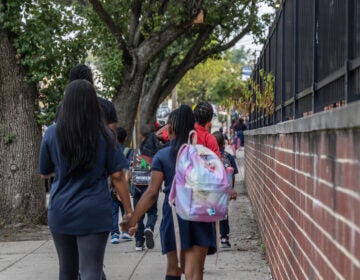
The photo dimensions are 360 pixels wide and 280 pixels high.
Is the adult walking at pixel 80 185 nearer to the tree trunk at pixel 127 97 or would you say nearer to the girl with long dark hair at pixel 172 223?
the girl with long dark hair at pixel 172 223

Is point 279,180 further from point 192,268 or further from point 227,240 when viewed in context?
point 227,240

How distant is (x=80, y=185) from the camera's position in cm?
504

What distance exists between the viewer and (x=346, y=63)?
3.87 metres

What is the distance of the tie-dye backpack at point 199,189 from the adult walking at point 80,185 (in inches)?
20.9

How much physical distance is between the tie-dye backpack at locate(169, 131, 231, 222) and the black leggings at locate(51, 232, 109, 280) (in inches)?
24.0

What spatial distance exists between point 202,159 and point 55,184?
101 cm

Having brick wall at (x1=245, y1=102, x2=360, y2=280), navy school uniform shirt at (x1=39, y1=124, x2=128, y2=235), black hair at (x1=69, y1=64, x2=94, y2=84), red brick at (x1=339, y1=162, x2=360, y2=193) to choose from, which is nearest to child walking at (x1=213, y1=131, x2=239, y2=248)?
brick wall at (x1=245, y1=102, x2=360, y2=280)

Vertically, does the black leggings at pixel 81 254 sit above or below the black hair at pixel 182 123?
below

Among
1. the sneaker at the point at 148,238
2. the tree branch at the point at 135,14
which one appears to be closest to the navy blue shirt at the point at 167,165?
the sneaker at the point at 148,238

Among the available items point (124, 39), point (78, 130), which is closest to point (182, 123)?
point (78, 130)

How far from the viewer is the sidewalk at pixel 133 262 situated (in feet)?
27.9

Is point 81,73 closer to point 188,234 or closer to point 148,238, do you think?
point 188,234

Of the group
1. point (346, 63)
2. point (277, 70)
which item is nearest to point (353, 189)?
point (346, 63)

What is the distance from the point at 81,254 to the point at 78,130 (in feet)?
2.48
